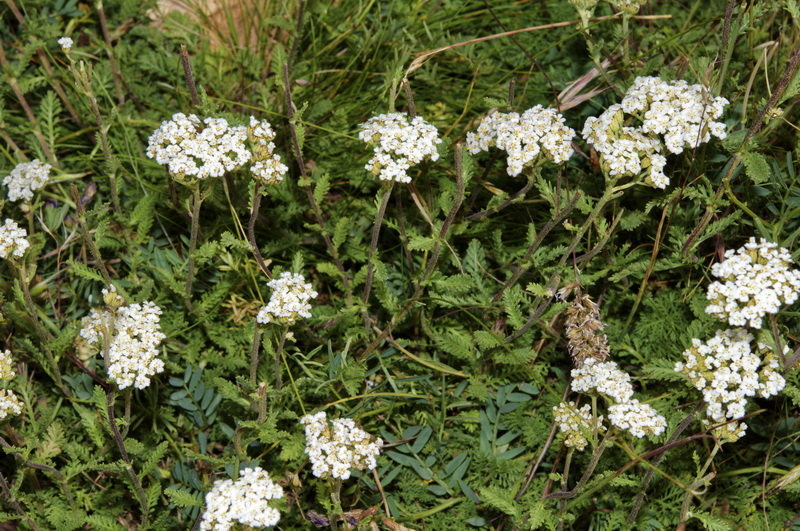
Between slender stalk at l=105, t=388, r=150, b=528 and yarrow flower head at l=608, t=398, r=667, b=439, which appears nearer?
yarrow flower head at l=608, t=398, r=667, b=439

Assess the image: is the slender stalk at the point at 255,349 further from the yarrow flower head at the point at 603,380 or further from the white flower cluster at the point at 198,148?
the yarrow flower head at the point at 603,380

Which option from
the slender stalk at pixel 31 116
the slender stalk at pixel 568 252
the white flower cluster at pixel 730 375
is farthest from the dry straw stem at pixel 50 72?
the white flower cluster at pixel 730 375

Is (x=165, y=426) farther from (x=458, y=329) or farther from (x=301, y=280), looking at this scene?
(x=458, y=329)

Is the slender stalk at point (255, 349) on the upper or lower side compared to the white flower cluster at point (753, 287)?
lower


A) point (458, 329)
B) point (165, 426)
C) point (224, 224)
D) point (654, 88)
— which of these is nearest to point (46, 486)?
point (165, 426)

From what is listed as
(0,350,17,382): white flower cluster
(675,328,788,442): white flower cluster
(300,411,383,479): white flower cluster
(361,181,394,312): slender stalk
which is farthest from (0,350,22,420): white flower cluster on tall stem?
(675,328,788,442): white flower cluster

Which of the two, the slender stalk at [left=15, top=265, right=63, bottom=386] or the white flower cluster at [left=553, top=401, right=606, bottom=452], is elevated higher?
the slender stalk at [left=15, top=265, right=63, bottom=386]

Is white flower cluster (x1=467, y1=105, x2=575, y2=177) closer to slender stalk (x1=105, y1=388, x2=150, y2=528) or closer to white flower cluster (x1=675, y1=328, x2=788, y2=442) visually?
white flower cluster (x1=675, y1=328, x2=788, y2=442)
